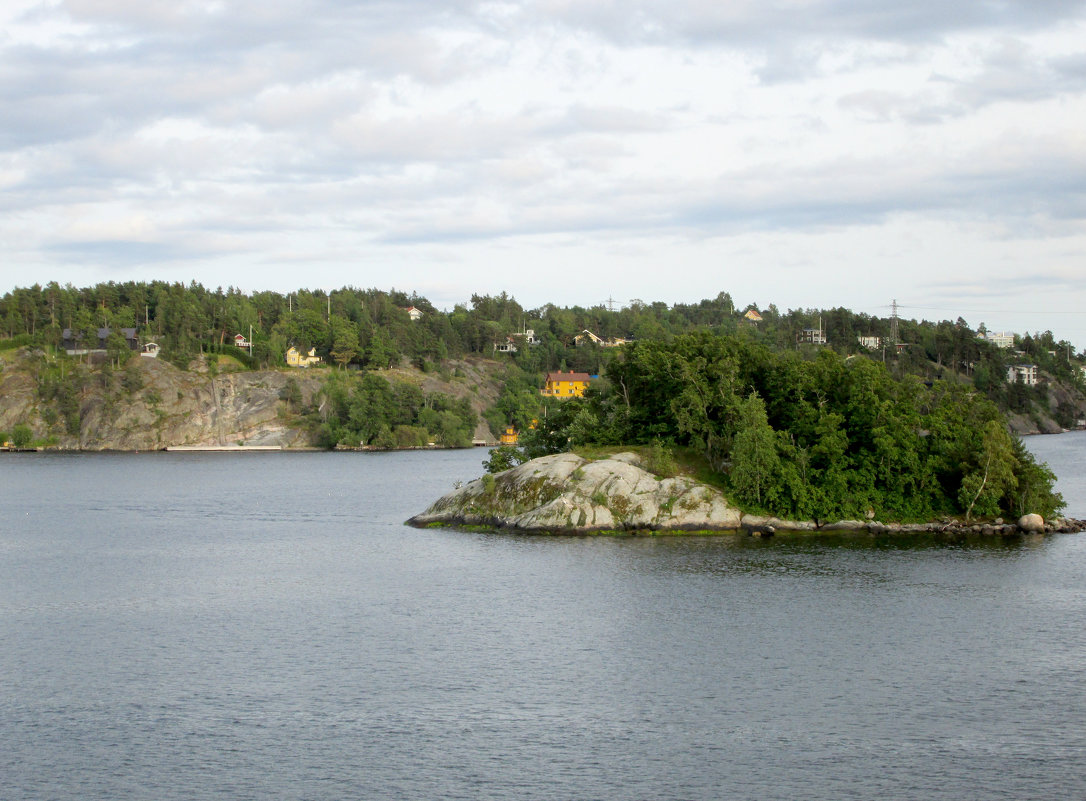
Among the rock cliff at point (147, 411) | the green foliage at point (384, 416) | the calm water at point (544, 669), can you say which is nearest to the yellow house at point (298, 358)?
the green foliage at point (384, 416)

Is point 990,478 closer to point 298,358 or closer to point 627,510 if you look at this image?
point 627,510

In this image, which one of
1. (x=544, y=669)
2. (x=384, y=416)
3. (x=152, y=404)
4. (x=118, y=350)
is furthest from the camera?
(x=118, y=350)

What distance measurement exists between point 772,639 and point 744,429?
3005 cm

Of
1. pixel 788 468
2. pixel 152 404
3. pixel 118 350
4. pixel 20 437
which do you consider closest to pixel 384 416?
pixel 152 404

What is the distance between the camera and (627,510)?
6975cm

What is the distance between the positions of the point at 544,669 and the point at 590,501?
104ft

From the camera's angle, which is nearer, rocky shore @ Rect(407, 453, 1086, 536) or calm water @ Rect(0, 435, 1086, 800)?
calm water @ Rect(0, 435, 1086, 800)

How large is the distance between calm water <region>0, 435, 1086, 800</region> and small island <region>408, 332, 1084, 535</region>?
13.0 ft

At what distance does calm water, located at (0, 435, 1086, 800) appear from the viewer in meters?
29.5

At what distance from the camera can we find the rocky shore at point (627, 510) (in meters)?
68.9

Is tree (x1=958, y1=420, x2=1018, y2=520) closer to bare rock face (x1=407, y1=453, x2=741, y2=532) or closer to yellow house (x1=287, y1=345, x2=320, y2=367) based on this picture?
bare rock face (x1=407, y1=453, x2=741, y2=532)

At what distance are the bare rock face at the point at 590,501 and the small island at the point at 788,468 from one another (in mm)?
93

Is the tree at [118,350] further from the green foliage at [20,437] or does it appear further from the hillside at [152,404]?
the green foliage at [20,437]

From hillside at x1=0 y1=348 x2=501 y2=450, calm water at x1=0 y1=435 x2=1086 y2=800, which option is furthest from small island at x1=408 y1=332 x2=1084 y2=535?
hillside at x1=0 y1=348 x2=501 y2=450
